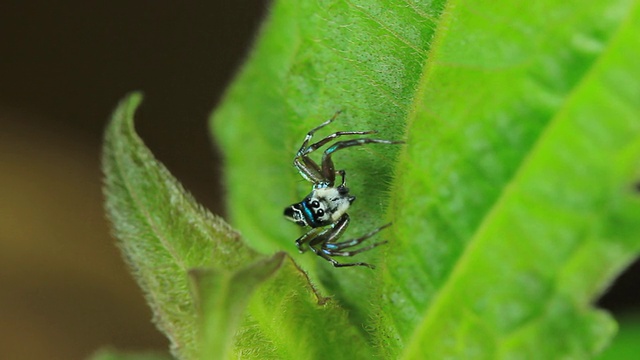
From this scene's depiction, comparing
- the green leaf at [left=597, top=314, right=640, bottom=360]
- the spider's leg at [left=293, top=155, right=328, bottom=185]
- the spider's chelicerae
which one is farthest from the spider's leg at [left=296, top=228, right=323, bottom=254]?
the green leaf at [left=597, top=314, right=640, bottom=360]

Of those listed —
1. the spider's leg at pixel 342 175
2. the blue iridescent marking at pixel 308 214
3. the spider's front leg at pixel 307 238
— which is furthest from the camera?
the blue iridescent marking at pixel 308 214

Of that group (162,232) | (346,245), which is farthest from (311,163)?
(162,232)

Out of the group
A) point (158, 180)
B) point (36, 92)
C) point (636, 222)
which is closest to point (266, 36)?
point (158, 180)

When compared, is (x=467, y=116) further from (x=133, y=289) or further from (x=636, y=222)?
(x=133, y=289)

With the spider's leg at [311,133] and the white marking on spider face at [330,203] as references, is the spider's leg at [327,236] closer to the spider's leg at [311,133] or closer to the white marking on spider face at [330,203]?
the white marking on spider face at [330,203]

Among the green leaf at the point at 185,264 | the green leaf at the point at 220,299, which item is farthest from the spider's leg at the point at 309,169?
the green leaf at the point at 220,299

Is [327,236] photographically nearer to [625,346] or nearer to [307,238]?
[307,238]

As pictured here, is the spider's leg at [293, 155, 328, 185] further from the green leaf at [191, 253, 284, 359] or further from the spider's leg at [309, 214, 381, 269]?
the green leaf at [191, 253, 284, 359]
